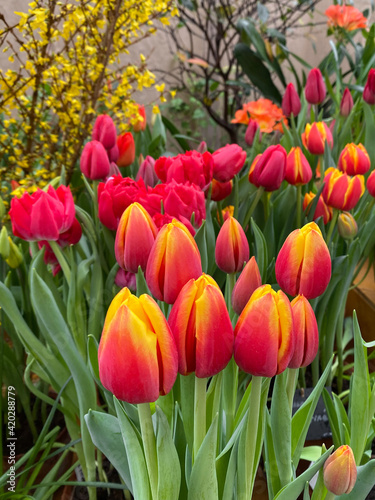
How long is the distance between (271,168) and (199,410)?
30 centimetres

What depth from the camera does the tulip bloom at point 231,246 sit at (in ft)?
1.16

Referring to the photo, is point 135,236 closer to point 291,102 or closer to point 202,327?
point 202,327

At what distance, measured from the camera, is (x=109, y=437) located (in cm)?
34

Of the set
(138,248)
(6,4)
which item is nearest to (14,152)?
(6,4)

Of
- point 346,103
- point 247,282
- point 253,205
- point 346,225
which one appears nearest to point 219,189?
point 253,205

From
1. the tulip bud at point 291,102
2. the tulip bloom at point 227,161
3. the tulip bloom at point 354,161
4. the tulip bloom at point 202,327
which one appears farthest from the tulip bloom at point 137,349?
the tulip bud at point 291,102

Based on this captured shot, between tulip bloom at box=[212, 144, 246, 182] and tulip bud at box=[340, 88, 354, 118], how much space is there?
0.38 m

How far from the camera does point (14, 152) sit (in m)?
0.70

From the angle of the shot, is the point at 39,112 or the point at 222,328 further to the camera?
the point at 39,112

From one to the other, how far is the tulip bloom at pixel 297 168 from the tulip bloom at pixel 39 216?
0.83ft

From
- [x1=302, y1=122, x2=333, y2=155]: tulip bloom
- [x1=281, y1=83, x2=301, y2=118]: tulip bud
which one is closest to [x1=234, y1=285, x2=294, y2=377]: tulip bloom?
[x1=302, y1=122, x2=333, y2=155]: tulip bloom

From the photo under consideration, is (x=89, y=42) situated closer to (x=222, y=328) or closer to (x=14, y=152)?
(x=14, y=152)

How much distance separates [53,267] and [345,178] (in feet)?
1.10

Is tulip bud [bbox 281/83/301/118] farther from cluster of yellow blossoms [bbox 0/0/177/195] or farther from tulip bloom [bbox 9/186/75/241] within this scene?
tulip bloom [bbox 9/186/75/241]
